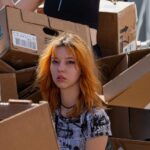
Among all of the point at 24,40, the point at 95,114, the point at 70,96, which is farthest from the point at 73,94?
the point at 24,40

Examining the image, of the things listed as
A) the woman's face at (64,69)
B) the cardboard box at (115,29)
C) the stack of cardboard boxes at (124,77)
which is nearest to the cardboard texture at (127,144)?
the stack of cardboard boxes at (124,77)

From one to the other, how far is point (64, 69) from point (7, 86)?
281 millimetres

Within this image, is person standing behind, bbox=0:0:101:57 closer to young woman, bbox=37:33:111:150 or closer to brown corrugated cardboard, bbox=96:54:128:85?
brown corrugated cardboard, bbox=96:54:128:85

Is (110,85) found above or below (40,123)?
below

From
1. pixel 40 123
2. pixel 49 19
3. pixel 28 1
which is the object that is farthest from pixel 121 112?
pixel 40 123

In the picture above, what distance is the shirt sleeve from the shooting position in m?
1.64

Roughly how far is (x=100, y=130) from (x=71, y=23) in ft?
2.10

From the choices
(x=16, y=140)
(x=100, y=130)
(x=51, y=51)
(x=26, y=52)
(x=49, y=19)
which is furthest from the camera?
(x=49, y=19)

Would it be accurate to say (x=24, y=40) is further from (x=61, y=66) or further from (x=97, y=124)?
(x=97, y=124)

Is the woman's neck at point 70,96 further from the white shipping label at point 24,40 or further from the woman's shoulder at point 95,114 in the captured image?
the white shipping label at point 24,40

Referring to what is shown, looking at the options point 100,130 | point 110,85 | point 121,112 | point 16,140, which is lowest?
point 121,112

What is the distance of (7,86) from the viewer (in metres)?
1.85

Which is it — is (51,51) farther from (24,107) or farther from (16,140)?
(16,140)

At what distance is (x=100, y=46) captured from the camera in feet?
8.01
